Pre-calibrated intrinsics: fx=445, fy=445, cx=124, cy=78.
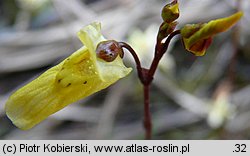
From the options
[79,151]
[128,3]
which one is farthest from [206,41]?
[128,3]

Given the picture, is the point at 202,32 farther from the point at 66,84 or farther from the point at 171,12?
the point at 66,84

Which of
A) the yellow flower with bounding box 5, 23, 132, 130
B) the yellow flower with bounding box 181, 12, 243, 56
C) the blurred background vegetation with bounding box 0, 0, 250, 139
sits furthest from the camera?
the blurred background vegetation with bounding box 0, 0, 250, 139

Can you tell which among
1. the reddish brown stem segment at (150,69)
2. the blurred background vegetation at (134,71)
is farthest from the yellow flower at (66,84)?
the blurred background vegetation at (134,71)

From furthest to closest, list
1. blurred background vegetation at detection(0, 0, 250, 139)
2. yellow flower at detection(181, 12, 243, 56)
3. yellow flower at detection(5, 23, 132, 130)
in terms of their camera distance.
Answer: blurred background vegetation at detection(0, 0, 250, 139)
yellow flower at detection(5, 23, 132, 130)
yellow flower at detection(181, 12, 243, 56)

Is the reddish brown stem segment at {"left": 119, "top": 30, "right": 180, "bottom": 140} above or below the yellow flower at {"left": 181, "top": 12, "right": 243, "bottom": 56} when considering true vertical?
above

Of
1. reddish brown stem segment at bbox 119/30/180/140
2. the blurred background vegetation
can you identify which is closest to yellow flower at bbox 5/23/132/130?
reddish brown stem segment at bbox 119/30/180/140

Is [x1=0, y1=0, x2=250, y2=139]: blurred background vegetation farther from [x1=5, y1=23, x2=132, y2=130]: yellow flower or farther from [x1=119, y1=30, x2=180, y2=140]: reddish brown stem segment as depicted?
[x1=5, y1=23, x2=132, y2=130]: yellow flower

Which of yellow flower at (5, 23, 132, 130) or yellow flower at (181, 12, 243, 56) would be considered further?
yellow flower at (5, 23, 132, 130)

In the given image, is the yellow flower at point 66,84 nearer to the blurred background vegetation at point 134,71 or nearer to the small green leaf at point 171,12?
the small green leaf at point 171,12
